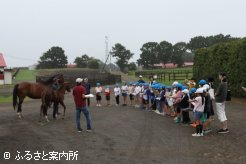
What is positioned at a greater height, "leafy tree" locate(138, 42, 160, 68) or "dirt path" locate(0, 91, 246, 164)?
"leafy tree" locate(138, 42, 160, 68)

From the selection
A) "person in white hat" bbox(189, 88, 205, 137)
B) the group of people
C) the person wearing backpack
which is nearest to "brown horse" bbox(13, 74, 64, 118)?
the group of people

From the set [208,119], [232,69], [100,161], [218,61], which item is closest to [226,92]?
[208,119]

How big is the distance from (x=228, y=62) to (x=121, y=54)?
8529cm

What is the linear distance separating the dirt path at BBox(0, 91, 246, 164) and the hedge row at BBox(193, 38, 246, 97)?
21.1ft

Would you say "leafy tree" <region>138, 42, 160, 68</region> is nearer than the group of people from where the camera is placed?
No

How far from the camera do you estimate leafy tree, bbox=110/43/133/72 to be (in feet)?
350

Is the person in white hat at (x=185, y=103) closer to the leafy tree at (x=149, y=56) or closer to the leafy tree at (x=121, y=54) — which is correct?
the leafy tree at (x=121, y=54)

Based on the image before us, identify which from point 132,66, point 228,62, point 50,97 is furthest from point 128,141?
point 132,66

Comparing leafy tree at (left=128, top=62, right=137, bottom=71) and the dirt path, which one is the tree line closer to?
leafy tree at (left=128, top=62, right=137, bottom=71)

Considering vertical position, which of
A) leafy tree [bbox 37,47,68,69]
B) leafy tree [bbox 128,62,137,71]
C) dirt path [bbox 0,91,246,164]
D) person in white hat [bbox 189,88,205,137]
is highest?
leafy tree [bbox 37,47,68,69]

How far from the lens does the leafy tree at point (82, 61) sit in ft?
349

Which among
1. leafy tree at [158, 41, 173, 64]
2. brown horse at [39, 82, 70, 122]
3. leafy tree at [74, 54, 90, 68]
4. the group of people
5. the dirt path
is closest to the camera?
the dirt path

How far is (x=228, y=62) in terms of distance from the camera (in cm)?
2231

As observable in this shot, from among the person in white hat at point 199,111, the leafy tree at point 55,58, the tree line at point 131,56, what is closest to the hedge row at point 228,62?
the person in white hat at point 199,111
